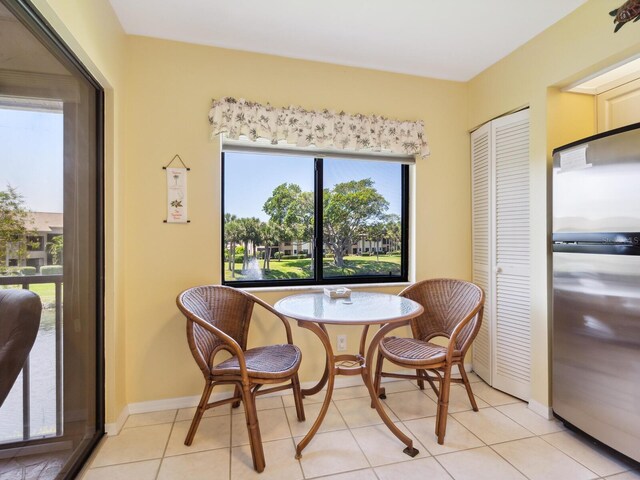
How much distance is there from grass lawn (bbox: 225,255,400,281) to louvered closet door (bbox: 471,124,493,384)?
69cm

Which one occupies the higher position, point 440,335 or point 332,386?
point 440,335

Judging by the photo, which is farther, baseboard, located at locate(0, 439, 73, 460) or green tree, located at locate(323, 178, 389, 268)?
green tree, located at locate(323, 178, 389, 268)

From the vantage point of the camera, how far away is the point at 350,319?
5.44 feet

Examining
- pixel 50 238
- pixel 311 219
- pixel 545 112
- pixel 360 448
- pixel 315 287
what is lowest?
pixel 360 448

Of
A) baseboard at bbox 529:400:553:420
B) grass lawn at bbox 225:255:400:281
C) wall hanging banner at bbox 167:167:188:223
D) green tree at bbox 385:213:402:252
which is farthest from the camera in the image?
green tree at bbox 385:213:402:252

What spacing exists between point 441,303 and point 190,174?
6.84 feet

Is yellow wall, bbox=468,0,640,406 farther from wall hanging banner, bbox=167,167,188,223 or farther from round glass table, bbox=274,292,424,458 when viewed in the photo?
wall hanging banner, bbox=167,167,188,223

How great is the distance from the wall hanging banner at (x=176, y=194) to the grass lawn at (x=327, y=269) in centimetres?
55

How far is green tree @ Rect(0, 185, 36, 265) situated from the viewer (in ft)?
3.51

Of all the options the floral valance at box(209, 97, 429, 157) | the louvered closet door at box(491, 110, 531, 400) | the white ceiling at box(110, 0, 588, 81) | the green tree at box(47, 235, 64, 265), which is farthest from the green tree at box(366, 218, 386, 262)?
the green tree at box(47, 235, 64, 265)

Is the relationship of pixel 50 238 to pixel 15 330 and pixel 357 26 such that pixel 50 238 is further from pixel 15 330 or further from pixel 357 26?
pixel 357 26

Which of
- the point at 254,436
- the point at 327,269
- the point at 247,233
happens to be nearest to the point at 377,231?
the point at 327,269

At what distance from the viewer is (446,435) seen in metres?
1.87

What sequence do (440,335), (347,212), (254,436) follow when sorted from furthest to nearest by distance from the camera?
(347,212) → (440,335) → (254,436)
